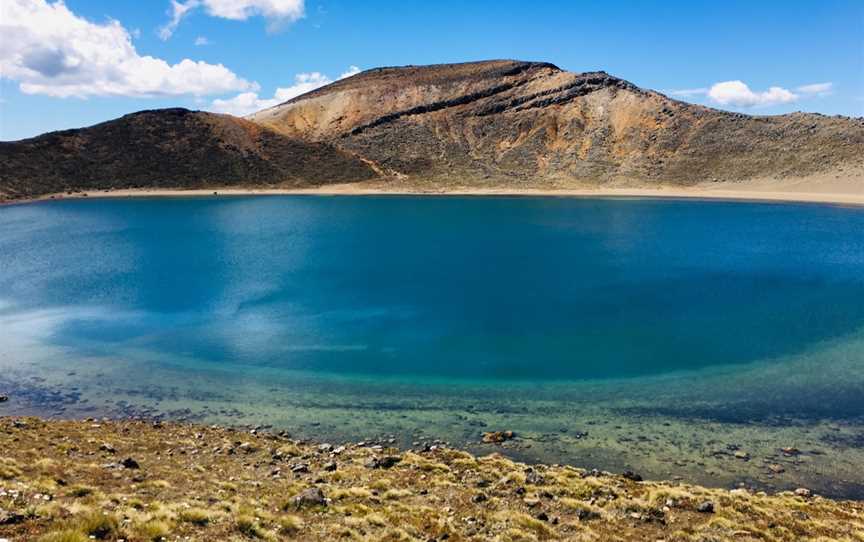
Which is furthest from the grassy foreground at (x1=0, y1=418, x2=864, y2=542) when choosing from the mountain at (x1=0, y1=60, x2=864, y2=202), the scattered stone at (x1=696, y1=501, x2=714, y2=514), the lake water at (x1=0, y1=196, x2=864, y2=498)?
the mountain at (x1=0, y1=60, x2=864, y2=202)

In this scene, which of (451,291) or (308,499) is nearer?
(308,499)

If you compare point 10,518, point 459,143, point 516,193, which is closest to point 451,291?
point 10,518

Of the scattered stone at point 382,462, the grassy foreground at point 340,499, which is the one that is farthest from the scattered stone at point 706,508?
the scattered stone at point 382,462

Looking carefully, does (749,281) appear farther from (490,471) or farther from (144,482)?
(144,482)

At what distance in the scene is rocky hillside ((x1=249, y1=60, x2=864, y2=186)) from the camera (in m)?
130

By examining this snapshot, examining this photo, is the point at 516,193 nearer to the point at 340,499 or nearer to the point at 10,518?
the point at 340,499

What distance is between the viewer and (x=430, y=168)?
14388 cm

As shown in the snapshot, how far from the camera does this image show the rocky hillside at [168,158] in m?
134

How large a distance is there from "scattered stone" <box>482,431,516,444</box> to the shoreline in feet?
350

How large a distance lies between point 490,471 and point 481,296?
82.5 feet

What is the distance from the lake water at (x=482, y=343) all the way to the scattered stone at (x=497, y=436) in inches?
16.7

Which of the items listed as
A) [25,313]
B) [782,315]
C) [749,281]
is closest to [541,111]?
[749,281]

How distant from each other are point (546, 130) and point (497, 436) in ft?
460

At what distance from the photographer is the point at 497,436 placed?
21.2m
